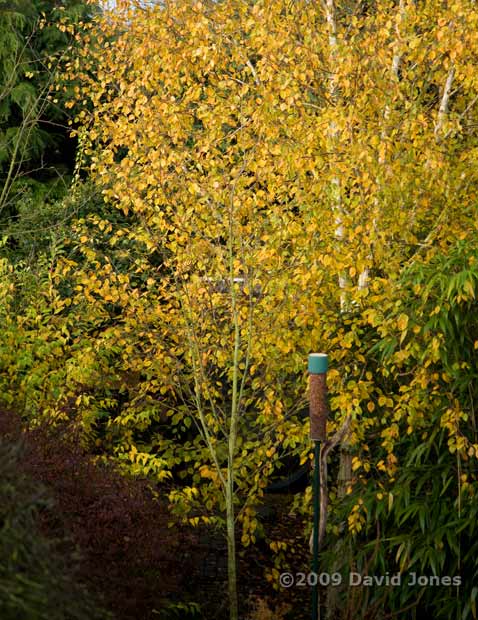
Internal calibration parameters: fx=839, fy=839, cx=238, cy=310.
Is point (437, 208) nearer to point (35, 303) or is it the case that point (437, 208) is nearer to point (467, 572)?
point (467, 572)

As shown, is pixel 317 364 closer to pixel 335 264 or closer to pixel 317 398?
pixel 317 398

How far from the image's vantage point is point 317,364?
180 inches

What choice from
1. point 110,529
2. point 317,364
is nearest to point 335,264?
point 317,364

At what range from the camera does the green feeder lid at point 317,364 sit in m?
4.57

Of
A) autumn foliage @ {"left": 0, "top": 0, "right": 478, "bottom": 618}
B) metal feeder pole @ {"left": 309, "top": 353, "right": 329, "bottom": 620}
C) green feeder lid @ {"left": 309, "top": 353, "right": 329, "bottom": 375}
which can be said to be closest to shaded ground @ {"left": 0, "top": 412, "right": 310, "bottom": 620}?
autumn foliage @ {"left": 0, "top": 0, "right": 478, "bottom": 618}

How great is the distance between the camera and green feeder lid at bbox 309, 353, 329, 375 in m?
4.57

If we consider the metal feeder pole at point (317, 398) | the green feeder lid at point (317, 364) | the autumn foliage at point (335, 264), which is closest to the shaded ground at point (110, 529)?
the autumn foliage at point (335, 264)

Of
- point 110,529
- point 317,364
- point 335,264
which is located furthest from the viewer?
point 335,264

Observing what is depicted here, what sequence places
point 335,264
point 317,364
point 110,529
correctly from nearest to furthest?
point 110,529 < point 317,364 < point 335,264

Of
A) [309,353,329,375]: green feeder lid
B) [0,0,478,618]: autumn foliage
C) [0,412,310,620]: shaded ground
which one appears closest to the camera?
[0,412,310,620]: shaded ground

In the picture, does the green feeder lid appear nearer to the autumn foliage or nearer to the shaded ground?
the autumn foliage

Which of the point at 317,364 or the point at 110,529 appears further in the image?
the point at 317,364

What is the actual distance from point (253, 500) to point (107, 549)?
167cm

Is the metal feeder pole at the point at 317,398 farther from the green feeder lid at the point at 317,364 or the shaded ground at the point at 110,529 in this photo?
the shaded ground at the point at 110,529
